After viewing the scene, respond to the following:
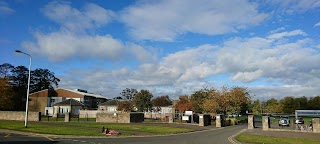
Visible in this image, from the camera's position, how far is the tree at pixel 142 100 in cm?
8500

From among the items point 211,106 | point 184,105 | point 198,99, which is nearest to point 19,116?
point 211,106

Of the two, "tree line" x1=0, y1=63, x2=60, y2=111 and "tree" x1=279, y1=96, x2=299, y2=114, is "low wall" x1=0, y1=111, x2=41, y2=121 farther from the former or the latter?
"tree" x1=279, y1=96, x2=299, y2=114

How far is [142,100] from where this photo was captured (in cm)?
8531

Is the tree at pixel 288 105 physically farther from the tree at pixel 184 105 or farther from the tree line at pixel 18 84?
the tree line at pixel 18 84

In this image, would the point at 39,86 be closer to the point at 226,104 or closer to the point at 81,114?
the point at 81,114

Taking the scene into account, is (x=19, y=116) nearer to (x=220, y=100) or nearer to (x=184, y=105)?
(x=220, y=100)

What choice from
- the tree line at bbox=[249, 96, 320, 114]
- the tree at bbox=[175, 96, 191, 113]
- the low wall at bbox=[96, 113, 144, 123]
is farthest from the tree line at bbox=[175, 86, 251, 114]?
the tree line at bbox=[249, 96, 320, 114]

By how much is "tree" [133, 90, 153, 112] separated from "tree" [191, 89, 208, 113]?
14.4 metres

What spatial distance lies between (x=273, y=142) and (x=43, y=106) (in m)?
86.6

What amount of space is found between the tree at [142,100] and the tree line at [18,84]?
32049 millimetres

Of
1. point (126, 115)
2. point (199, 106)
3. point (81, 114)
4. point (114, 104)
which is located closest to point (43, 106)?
point (114, 104)

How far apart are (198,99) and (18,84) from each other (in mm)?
63033

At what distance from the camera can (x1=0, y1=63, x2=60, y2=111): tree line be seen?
75.1 m

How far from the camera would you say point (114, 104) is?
318ft
